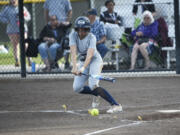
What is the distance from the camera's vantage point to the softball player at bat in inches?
400

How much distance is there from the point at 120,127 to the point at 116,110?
172 cm

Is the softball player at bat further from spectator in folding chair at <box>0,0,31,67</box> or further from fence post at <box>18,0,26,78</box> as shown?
spectator in folding chair at <box>0,0,31,67</box>

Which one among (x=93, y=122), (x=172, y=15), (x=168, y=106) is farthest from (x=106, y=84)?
(x=93, y=122)

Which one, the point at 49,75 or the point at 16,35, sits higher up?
the point at 16,35

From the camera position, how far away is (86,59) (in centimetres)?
1027

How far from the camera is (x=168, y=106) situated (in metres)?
10.8

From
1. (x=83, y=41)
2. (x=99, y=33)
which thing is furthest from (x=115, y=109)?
(x=99, y=33)

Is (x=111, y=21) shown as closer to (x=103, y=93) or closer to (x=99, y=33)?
(x=99, y=33)

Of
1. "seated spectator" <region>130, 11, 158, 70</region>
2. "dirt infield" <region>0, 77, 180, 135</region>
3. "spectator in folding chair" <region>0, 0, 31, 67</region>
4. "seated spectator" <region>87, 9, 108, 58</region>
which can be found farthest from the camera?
"spectator in folding chair" <region>0, 0, 31, 67</region>

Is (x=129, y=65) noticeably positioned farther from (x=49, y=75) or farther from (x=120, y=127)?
(x=120, y=127)

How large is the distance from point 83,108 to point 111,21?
5711 mm

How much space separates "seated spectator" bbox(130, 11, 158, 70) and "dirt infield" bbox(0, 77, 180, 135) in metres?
0.58

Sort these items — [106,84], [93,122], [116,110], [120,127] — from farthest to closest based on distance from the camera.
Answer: [106,84]
[116,110]
[93,122]
[120,127]

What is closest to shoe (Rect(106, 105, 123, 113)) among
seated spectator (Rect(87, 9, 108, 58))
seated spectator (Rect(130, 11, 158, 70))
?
seated spectator (Rect(87, 9, 108, 58))
